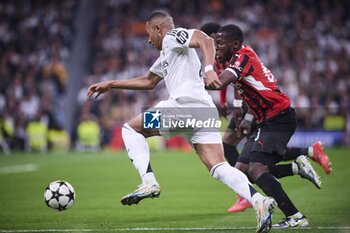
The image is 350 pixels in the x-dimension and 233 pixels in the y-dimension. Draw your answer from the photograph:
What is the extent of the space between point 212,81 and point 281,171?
104 inches

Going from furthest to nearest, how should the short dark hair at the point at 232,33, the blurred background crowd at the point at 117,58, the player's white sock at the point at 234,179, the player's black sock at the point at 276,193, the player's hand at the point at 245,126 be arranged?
the blurred background crowd at the point at 117,58 → the player's hand at the point at 245,126 → the short dark hair at the point at 232,33 → the player's black sock at the point at 276,193 → the player's white sock at the point at 234,179

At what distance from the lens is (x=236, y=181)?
23.5 ft

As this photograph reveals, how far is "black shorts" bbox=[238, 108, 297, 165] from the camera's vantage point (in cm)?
781

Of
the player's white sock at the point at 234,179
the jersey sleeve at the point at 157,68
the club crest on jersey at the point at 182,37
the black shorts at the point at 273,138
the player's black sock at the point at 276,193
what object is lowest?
the player's black sock at the point at 276,193

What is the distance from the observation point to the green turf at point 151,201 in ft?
27.4

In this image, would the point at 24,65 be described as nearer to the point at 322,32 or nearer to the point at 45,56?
Answer: the point at 45,56

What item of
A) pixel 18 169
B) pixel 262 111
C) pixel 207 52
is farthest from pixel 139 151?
pixel 18 169

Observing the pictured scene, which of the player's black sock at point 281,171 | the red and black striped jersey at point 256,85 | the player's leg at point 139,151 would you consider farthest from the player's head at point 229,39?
the player's black sock at point 281,171

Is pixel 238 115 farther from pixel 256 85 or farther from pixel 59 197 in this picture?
pixel 59 197

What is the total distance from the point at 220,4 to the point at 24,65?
8.44 metres

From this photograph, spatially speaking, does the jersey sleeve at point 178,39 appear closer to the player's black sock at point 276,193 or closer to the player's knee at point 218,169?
the player's knee at point 218,169

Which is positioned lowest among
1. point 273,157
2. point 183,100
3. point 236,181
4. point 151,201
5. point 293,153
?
point 151,201

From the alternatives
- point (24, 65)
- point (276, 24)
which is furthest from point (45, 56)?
point (276, 24)

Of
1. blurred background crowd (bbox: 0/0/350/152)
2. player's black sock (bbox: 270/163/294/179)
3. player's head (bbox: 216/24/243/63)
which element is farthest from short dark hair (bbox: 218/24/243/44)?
blurred background crowd (bbox: 0/0/350/152)
